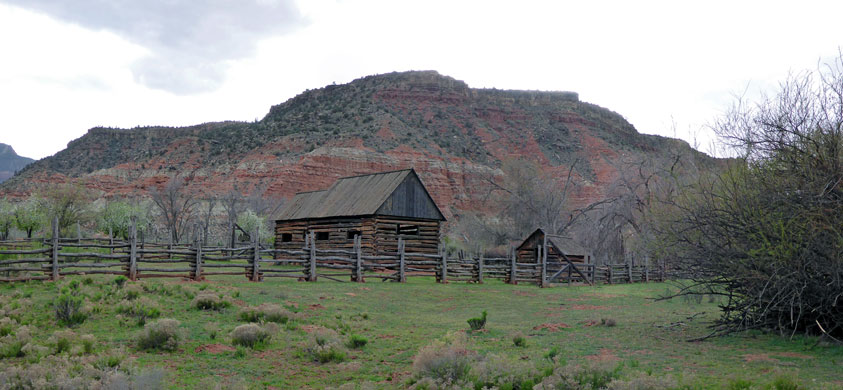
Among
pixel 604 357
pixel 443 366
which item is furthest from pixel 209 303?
pixel 604 357

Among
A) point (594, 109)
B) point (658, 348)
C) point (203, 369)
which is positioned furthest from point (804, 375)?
point (594, 109)

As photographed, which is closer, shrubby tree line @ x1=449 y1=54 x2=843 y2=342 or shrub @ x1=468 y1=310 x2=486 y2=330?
shrubby tree line @ x1=449 y1=54 x2=843 y2=342

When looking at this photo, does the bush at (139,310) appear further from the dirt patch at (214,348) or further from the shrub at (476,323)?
the shrub at (476,323)

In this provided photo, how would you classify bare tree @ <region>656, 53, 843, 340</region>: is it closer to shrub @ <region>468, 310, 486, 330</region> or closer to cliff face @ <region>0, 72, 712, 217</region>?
shrub @ <region>468, 310, 486, 330</region>

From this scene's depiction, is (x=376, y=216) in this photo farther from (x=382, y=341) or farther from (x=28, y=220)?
(x=28, y=220)

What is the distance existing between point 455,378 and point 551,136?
296ft

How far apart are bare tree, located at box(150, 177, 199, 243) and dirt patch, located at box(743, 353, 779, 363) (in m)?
43.2

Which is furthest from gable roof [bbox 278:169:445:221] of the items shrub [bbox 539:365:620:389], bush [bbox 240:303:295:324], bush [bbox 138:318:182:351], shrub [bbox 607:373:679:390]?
shrub [bbox 607:373:679:390]

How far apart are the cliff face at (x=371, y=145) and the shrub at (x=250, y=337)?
52.7 m

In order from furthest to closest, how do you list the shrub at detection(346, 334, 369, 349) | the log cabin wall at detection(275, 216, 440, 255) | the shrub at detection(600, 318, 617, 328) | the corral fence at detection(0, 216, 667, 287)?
the log cabin wall at detection(275, 216, 440, 255)
the corral fence at detection(0, 216, 667, 287)
the shrub at detection(600, 318, 617, 328)
the shrub at detection(346, 334, 369, 349)

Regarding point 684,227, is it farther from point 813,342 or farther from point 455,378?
point 455,378

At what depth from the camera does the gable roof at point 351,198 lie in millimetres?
29031

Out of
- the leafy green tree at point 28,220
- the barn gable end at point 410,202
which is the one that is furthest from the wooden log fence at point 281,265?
the leafy green tree at point 28,220

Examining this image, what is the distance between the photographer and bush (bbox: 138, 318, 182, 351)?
30.8 ft
